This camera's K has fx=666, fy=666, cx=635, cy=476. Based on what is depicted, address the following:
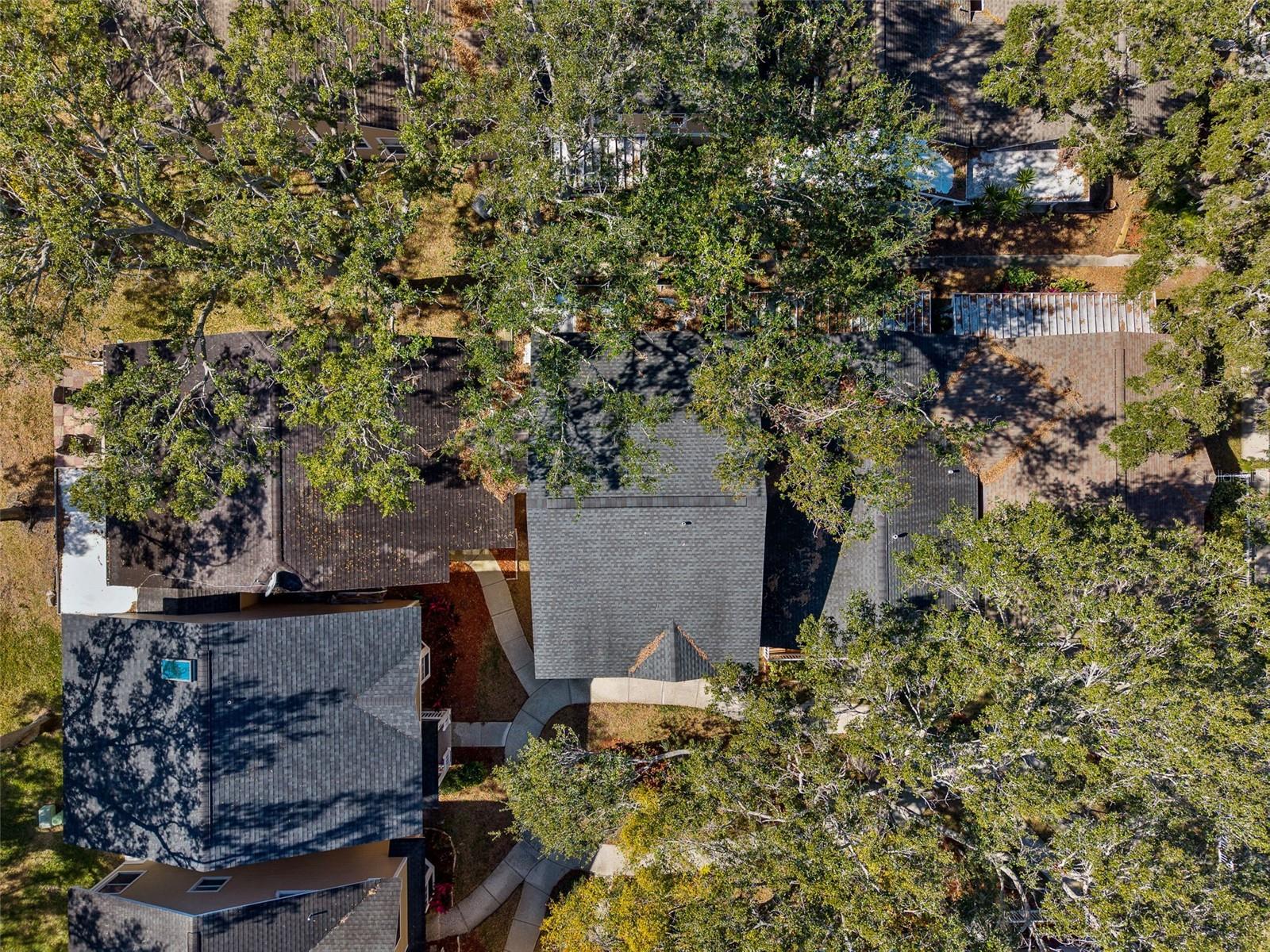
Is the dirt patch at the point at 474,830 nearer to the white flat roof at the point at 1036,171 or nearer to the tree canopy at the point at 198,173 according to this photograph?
the tree canopy at the point at 198,173

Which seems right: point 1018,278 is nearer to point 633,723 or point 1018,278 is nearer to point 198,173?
point 633,723

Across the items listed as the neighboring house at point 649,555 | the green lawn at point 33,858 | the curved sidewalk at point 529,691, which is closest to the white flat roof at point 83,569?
the green lawn at point 33,858

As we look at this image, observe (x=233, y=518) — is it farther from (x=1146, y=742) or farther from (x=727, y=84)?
(x=1146, y=742)

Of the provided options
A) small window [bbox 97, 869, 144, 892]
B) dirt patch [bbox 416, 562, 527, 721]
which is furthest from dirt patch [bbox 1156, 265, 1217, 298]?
small window [bbox 97, 869, 144, 892]

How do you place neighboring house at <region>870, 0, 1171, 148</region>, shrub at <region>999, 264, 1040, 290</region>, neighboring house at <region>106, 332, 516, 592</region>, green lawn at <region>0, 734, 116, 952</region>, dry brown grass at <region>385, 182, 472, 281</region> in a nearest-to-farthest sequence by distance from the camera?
neighboring house at <region>106, 332, 516, 592</region> → green lawn at <region>0, 734, 116, 952</region> → neighboring house at <region>870, 0, 1171, 148</region> → shrub at <region>999, 264, 1040, 290</region> → dry brown grass at <region>385, 182, 472, 281</region>

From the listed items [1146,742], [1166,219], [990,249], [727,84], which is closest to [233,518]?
[727,84]

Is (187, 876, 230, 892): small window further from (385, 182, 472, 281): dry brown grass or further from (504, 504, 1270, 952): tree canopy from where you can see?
(385, 182, 472, 281): dry brown grass
